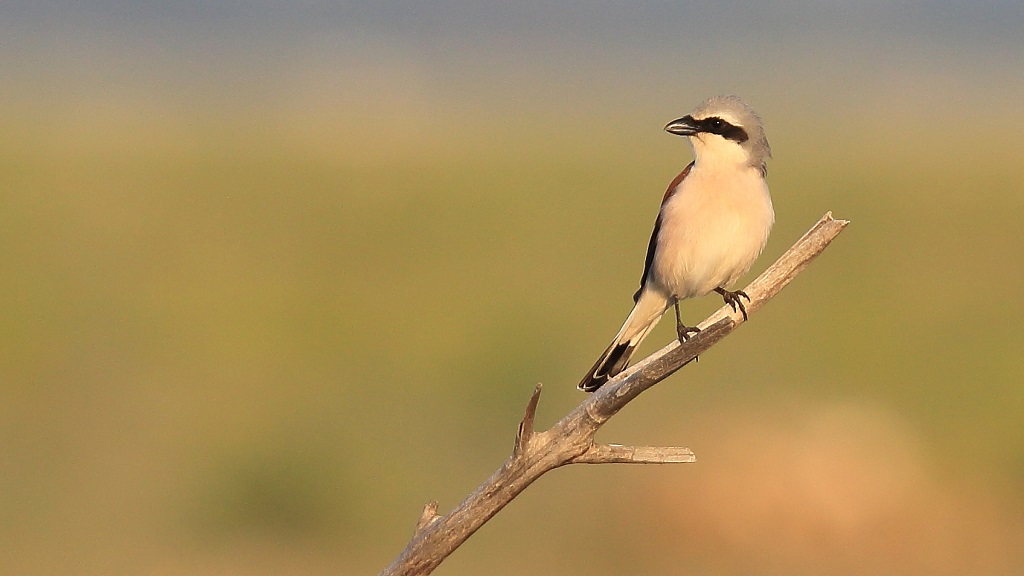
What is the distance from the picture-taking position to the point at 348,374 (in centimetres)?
1878

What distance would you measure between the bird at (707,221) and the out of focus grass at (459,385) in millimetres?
6552

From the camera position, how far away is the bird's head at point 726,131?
6.93 metres

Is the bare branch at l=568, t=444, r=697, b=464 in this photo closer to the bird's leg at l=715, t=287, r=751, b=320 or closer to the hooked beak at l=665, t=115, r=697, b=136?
the bird's leg at l=715, t=287, r=751, b=320

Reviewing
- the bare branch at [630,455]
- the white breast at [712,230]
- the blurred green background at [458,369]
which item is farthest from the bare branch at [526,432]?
the blurred green background at [458,369]

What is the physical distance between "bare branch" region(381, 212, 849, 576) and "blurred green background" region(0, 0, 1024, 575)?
25.8 ft

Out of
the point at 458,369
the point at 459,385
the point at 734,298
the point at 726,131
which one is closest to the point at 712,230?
the point at 734,298

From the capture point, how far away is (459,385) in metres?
18.2

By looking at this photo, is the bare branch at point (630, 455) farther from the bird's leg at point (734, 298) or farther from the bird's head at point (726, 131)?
the bird's head at point (726, 131)

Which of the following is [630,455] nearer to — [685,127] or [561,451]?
[561,451]

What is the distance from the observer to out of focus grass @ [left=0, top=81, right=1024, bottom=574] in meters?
13.9

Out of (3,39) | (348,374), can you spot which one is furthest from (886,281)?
(3,39)

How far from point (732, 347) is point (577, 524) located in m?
6.27

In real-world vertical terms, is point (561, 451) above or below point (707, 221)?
below

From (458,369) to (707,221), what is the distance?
12.3 metres
